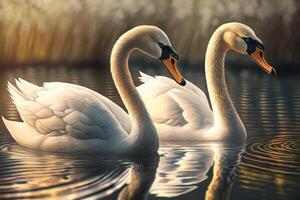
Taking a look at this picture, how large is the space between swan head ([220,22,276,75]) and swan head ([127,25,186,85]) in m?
1.51

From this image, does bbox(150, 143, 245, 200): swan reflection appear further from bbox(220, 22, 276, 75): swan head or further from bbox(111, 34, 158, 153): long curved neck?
bbox(220, 22, 276, 75): swan head

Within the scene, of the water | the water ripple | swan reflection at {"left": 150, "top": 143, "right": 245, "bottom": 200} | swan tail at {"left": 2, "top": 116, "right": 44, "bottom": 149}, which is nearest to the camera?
the water

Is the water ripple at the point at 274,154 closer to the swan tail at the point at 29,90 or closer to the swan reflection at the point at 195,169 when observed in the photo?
the swan reflection at the point at 195,169

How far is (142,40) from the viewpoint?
9414mm

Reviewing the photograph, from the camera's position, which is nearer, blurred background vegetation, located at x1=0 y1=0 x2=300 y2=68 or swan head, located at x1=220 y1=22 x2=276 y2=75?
swan head, located at x1=220 y1=22 x2=276 y2=75

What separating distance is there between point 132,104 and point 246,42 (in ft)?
6.03

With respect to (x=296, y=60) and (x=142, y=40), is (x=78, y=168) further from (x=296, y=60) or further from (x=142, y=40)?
(x=296, y=60)

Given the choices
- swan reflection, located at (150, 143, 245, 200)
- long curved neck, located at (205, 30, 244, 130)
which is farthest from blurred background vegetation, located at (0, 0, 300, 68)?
swan reflection, located at (150, 143, 245, 200)

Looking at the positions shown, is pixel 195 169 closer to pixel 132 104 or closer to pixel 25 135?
pixel 132 104

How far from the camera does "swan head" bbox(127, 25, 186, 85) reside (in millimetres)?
9312

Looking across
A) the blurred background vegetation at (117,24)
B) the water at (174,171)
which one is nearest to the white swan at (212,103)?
the water at (174,171)

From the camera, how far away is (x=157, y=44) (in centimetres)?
933

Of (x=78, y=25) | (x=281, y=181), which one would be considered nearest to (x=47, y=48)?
(x=78, y=25)

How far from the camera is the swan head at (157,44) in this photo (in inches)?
367
